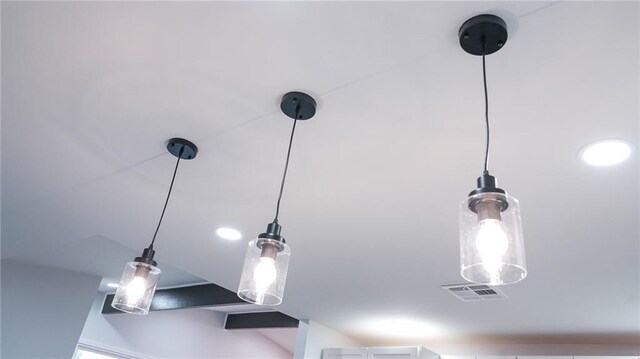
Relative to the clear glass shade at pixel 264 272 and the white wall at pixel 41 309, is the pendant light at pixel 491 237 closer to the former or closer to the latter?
the clear glass shade at pixel 264 272

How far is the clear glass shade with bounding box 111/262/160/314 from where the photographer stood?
1.49 meters

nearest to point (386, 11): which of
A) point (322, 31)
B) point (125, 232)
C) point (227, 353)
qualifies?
point (322, 31)

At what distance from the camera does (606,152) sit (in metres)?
1.35

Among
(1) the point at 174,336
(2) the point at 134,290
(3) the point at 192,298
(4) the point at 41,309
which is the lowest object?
(2) the point at 134,290

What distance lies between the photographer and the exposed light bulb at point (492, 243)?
0.84 metres

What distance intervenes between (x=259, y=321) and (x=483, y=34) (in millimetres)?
4713

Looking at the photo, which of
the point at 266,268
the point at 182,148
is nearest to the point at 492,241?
the point at 266,268

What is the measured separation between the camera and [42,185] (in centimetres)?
203

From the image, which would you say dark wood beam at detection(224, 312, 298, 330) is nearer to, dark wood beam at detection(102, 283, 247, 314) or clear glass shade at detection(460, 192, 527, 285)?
dark wood beam at detection(102, 283, 247, 314)

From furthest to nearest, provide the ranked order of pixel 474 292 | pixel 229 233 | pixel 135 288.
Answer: pixel 474 292 → pixel 229 233 → pixel 135 288

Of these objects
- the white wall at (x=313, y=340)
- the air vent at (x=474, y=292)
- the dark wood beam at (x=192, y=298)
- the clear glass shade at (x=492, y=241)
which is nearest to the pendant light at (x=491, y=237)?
the clear glass shade at (x=492, y=241)

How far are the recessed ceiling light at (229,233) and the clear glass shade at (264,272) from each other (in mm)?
1053

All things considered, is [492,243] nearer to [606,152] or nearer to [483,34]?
[483,34]

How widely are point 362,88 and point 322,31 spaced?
0.22 meters
